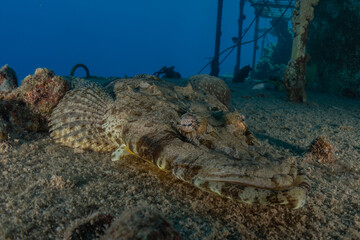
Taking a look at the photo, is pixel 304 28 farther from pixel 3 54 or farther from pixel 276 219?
pixel 3 54

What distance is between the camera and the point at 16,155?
2.79 meters

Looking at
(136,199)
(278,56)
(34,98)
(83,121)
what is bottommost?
(136,199)

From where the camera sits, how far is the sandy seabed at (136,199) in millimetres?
1751

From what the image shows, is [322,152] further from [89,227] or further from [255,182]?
[89,227]

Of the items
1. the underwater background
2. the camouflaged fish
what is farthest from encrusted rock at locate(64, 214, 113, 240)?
the camouflaged fish

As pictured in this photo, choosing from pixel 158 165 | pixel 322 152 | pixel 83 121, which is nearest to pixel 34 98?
pixel 83 121

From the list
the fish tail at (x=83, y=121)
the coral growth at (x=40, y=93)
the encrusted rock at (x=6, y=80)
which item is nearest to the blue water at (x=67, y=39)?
the encrusted rock at (x=6, y=80)

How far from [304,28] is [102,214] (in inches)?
310

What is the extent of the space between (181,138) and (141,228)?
1290mm

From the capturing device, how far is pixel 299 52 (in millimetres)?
7371

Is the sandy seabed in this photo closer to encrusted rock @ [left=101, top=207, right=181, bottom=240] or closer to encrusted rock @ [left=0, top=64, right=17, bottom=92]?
encrusted rock @ [left=101, top=207, right=181, bottom=240]

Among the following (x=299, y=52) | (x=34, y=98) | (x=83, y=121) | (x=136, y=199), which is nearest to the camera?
(x=136, y=199)

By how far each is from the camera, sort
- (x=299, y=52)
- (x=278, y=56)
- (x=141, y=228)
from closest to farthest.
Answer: (x=141, y=228) → (x=299, y=52) → (x=278, y=56)

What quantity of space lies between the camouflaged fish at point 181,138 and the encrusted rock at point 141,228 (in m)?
0.75
